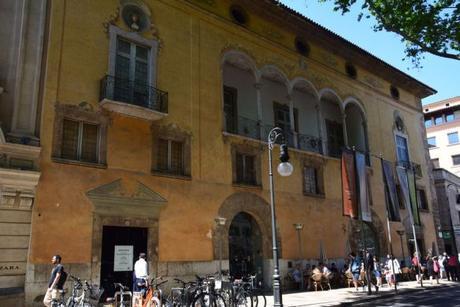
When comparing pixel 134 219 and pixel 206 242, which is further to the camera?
pixel 206 242

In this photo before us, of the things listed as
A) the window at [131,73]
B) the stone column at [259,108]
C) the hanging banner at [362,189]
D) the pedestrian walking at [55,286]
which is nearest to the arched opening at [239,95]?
the stone column at [259,108]

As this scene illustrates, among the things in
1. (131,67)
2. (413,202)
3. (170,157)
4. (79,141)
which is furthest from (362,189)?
(79,141)

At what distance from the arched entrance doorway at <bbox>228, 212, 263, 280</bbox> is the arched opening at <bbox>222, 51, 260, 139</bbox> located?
424 centimetres

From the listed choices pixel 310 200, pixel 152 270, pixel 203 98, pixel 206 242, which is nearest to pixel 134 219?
pixel 152 270

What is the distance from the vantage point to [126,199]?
15.2 meters

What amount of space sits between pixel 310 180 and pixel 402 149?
11.4 meters

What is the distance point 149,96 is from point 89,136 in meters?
2.82

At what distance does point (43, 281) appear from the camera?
12.8 m

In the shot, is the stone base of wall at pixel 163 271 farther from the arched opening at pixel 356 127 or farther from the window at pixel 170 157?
the arched opening at pixel 356 127

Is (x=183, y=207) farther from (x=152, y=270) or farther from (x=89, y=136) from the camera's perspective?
(x=89, y=136)

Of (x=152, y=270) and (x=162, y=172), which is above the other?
(x=162, y=172)

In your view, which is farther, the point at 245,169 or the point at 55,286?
the point at 245,169

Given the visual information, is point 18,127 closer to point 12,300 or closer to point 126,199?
point 126,199

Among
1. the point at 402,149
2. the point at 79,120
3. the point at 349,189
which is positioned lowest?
the point at 349,189
